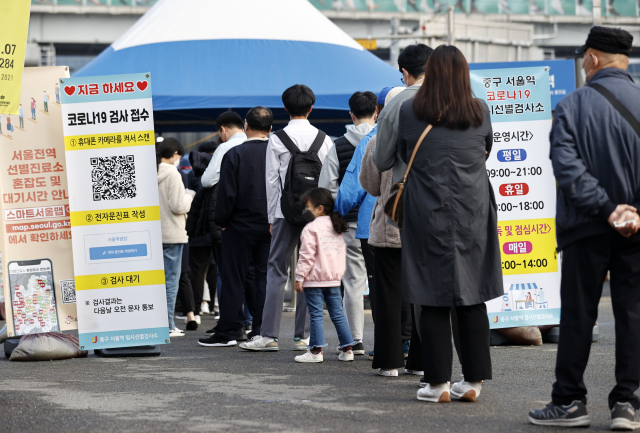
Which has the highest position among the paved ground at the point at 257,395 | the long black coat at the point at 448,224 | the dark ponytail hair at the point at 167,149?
the dark ponytail hair at the point at 167,149

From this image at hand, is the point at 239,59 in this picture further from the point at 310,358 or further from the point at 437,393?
the point at 437,393

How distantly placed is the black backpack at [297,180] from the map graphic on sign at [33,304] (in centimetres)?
197

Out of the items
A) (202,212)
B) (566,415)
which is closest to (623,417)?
(566,415)

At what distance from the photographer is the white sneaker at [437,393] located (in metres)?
4.67

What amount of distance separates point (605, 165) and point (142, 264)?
13.0ft

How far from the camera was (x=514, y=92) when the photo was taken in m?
7.05

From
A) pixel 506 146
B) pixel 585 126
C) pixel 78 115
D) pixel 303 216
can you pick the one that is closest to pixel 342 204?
pixel 303 216

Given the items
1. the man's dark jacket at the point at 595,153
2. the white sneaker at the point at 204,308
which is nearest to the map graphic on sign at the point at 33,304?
the white sneaker at the point at 204,308

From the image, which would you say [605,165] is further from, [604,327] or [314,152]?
[604,327]

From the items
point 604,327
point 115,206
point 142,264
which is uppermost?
point 115,206

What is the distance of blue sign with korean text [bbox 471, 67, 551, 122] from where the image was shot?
6973 mm

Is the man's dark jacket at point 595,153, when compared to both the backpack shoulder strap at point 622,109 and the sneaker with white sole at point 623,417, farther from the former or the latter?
the sneaker with white sole at point 623,417

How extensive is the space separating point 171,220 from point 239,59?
160 inches

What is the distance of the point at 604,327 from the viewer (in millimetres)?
8812
